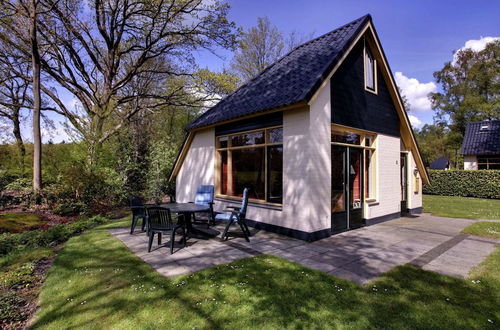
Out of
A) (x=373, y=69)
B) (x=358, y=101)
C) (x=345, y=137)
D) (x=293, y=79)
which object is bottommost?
(x=345, y=137)

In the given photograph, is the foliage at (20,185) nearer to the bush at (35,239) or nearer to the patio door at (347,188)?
the bush at (35,239)

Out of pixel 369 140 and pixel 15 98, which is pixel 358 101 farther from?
pixel 15 98

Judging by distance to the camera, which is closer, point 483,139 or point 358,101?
point 358,101

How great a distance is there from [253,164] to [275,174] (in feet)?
3.48

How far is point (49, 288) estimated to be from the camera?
396 cm

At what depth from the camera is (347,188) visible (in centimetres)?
765

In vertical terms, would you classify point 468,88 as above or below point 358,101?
above

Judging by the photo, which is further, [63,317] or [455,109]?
[455,109]

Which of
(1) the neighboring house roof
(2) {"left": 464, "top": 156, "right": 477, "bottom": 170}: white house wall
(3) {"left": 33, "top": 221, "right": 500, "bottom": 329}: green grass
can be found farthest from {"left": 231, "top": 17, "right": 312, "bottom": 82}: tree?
(1) the neighboring house roof

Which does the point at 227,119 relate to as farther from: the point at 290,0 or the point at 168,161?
the point at 290,0

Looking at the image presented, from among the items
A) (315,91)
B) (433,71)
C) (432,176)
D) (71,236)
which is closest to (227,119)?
(315,91)

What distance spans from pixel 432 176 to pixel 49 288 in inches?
885

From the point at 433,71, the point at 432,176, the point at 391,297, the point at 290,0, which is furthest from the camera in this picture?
the point at 433,71

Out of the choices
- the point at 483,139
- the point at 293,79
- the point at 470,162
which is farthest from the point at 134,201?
the point at 483,139
